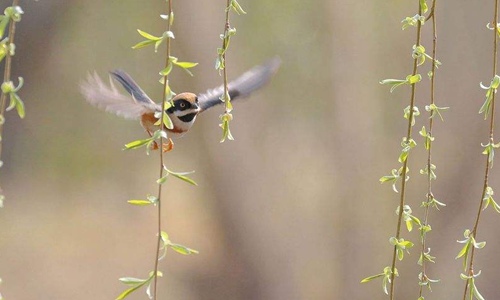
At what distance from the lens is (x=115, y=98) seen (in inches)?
45.1

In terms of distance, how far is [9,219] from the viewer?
A: 478cm

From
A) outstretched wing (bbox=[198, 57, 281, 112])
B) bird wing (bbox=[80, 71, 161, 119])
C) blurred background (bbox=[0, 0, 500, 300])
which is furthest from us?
blurred background (bbox=[0, 0, 500, 300])

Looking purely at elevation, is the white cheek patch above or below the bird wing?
below

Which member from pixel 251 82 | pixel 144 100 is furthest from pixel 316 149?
pixel 144 100

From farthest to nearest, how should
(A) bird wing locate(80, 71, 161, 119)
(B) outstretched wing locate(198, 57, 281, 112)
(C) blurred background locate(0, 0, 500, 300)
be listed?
(C) blurred background locate(0, 0, 500, 300), (B) outstretched wing locate(198, 57, 281, 112), (A) bird wing locate(80, 71, 161, 119)

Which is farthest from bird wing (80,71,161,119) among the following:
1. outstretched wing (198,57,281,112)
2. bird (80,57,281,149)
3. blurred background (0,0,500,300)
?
blurred background (0,0,500,300)

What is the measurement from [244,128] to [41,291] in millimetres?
1894

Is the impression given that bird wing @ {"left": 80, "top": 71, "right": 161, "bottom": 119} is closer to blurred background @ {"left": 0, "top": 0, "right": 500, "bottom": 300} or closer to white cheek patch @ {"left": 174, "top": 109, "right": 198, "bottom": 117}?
→ white cheek patch @ {"left": 174, "top": 109, "right": 198, "bottom": 117}

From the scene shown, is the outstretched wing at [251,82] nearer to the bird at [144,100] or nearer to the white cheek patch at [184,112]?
the bird at [144,100]

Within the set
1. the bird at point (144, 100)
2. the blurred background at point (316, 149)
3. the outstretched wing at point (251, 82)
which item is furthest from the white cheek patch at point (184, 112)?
the blurred background at point (316, 149)

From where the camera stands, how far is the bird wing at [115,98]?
115 centimetres

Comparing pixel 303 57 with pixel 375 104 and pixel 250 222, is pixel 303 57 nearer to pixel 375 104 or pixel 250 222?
pixel 375 104

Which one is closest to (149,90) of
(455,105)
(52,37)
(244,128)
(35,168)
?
(52,37)

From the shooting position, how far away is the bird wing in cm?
115
